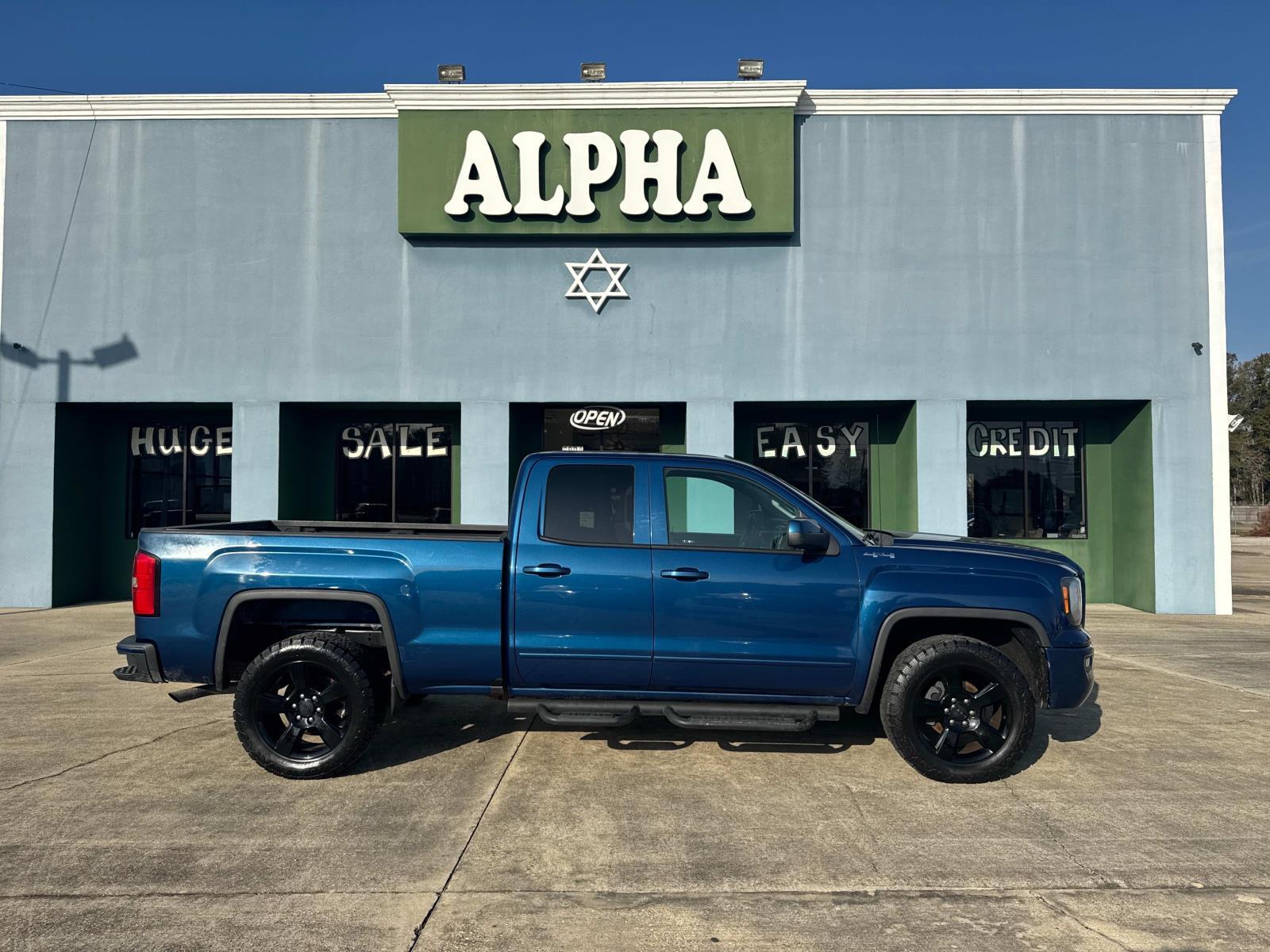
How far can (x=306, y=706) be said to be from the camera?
15.8ft

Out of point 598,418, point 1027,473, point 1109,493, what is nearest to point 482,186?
point 598,418

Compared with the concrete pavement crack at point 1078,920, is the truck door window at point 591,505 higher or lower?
higher

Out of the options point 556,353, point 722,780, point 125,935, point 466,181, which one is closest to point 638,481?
point 722,780

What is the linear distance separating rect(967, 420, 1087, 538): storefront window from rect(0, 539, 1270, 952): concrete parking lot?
7659 mm

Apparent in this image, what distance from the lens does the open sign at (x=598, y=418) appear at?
12805 millimetres

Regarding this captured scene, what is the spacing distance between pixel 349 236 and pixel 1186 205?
13156 mm

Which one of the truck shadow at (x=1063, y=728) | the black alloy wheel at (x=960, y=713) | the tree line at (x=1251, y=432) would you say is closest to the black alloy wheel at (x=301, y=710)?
the black alloy wheel at (x=960, y=713)

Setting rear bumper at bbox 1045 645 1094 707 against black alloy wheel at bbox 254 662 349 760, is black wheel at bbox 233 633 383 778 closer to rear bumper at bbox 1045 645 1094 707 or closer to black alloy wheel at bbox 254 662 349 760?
black alloy wheel at bbox 254 662 349 760

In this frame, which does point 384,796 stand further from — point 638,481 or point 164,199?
point 164,199

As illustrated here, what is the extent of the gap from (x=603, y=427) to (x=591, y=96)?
16.7ft

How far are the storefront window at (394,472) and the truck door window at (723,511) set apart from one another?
9.31 meters

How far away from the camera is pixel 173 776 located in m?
4.86

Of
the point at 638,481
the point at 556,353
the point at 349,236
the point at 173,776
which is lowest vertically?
the point at 173,776

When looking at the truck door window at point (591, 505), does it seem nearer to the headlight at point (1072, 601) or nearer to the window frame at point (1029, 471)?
the headlight at point (1072, 601)
